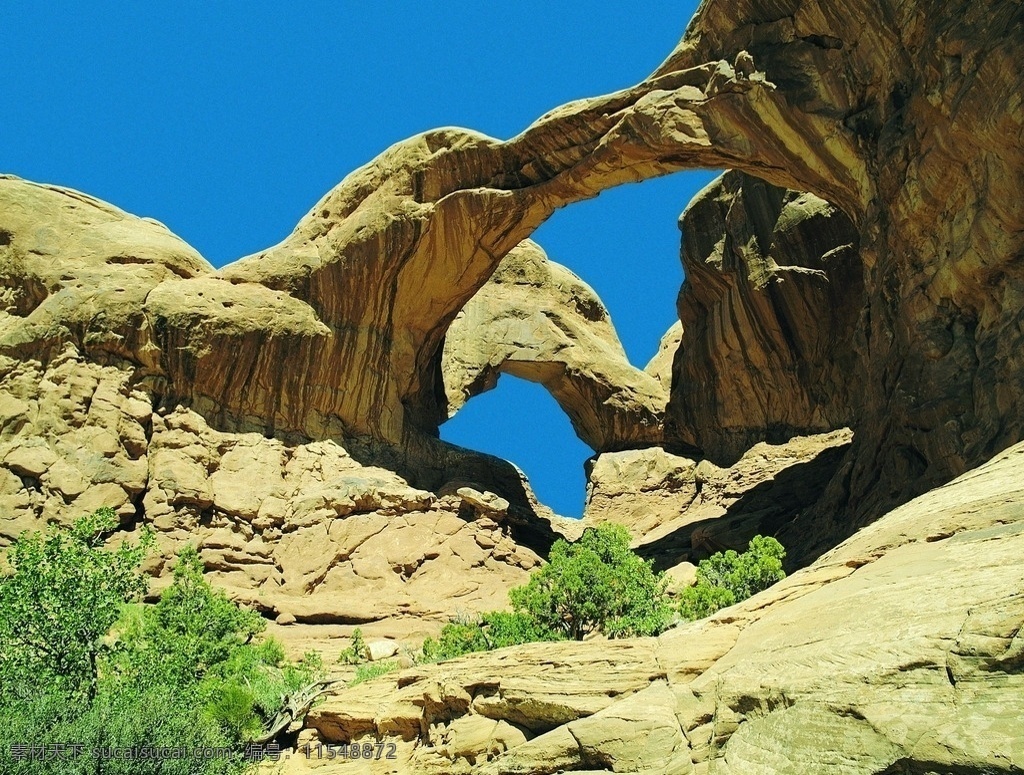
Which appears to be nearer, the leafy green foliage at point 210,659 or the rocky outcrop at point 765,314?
the leafy green foliage at point 210,659

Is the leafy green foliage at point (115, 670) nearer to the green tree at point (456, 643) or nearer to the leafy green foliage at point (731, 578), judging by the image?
the green tree at point (456, 643)

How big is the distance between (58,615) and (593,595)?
9.51 metres

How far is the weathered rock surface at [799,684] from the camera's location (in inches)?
392

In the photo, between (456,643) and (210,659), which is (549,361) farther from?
(210,659)

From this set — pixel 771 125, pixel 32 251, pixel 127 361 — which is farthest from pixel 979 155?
pixel 32 251

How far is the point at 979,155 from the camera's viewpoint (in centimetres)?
2295

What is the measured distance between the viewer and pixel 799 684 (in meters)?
11.4

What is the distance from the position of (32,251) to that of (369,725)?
61.7 ft

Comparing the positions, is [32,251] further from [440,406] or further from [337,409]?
[440,406]

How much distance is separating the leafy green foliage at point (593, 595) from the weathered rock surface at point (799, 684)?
564 cm

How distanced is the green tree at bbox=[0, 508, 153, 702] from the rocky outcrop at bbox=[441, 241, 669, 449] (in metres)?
21.1

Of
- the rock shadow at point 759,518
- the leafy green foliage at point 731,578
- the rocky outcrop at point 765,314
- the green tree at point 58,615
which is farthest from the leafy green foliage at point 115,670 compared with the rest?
the rocky outcrop at point 765,314

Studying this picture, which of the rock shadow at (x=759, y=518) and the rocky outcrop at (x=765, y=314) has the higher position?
the rocky outcrop at (x=765, y=314)

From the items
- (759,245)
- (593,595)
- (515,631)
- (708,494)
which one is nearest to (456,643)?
(515,631)
